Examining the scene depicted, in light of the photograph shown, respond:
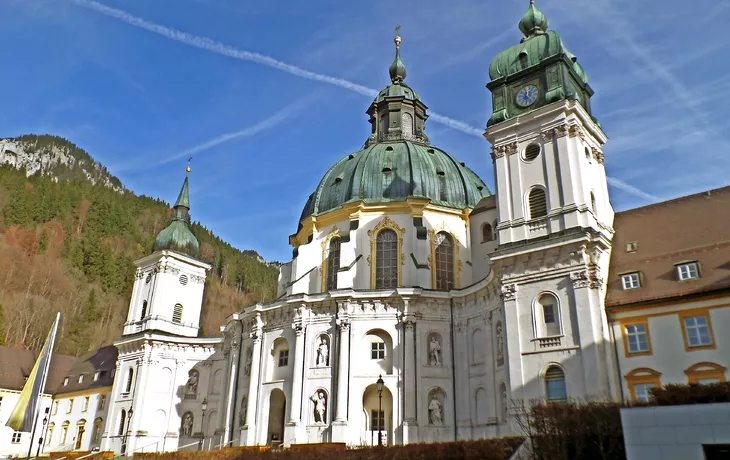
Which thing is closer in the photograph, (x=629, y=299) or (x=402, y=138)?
(x=629, y=299)

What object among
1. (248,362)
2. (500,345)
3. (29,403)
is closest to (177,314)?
(248,362)

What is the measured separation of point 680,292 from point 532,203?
7772 millimetres

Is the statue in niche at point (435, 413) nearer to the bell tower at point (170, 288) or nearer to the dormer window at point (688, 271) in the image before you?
the dormer window at point (688, 271)

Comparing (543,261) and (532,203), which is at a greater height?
(532,203)

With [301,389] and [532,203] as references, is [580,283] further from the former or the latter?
[301,389]

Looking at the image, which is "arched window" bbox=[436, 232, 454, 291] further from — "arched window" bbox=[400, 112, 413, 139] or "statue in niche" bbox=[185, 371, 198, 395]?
"statue in niche" bbox=[185, 371, 198, 395]

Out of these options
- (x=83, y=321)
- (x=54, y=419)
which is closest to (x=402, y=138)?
(x=54, y=419)

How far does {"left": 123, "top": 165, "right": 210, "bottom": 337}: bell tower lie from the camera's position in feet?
166

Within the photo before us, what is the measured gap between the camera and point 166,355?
159 feet

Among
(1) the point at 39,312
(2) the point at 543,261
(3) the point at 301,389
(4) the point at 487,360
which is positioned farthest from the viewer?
(1) the point at 39,312

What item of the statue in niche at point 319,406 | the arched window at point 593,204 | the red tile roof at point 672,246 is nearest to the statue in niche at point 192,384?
the statue in niche at point 319,406

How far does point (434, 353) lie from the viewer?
114 feet

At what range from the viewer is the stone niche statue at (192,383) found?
48.1 m

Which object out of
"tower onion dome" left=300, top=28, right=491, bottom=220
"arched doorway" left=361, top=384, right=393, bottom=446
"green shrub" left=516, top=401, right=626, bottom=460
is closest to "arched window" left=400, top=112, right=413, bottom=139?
"tower onion dome" left=300, top=28, right=491, bottom=220
